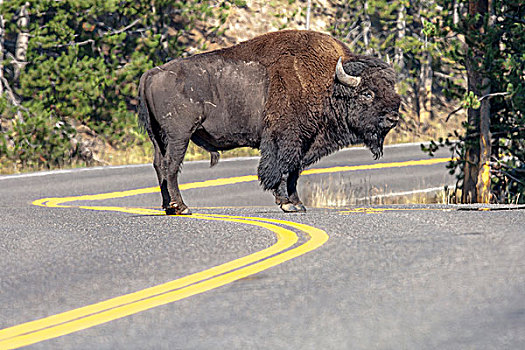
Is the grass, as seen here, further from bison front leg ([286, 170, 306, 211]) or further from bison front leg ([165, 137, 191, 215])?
bison front leg ([165, 137, 191, 215])

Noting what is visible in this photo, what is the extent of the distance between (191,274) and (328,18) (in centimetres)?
3157

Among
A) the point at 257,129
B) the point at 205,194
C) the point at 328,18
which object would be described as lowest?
the point at 205,194

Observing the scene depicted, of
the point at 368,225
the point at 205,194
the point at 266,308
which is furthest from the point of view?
the point at 205,194

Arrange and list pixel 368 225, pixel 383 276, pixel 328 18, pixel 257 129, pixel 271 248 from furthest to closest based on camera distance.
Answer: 1. pixel 328 18
2. pixel 257 129
3. pixel 368 225
4. pixel 271 248
5. pixel 383 276

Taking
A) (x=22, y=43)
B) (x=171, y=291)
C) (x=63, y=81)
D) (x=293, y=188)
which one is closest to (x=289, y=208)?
(x=293, y=188)

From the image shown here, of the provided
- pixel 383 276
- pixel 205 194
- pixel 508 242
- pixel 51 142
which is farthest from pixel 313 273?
pixel 51 142

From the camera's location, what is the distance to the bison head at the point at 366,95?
1118 cm

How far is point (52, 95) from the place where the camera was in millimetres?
21609

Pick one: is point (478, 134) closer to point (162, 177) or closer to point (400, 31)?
point (162, 177)

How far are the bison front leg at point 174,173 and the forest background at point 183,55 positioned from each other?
4.83m

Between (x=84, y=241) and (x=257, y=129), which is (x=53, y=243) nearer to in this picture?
(x=84, y=241)

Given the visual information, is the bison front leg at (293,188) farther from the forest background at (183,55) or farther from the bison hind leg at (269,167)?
the forest background at (183,55)

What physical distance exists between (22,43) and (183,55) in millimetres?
4755

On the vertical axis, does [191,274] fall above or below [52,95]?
below
